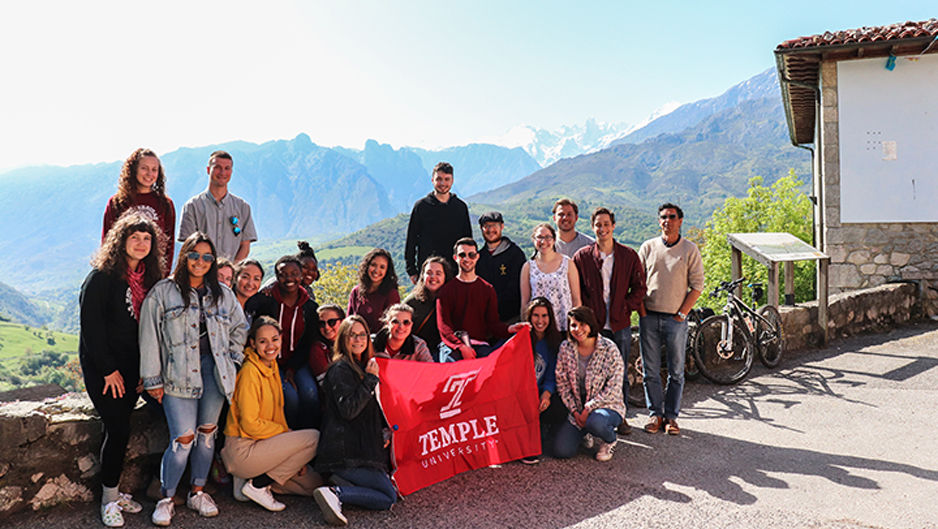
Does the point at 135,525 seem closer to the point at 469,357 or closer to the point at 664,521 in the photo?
the point at 469,357

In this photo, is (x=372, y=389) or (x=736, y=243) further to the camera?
(x=736, y=243)

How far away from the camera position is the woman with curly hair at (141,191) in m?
4.42

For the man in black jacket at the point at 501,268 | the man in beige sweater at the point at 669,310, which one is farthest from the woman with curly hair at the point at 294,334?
the man in beige sweater at the point at 669,310

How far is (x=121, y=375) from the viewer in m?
3.77

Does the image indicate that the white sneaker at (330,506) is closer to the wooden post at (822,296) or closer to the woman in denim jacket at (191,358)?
the woman in denim jacket at (191,358)

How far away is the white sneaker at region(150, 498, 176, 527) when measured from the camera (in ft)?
12.0

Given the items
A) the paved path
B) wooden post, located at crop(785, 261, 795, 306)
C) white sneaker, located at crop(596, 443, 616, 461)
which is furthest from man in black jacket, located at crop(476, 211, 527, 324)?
wooden post, located at crop(785, 261, 795, 306)

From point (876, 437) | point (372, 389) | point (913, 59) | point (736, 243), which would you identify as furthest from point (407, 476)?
point (913, 59)

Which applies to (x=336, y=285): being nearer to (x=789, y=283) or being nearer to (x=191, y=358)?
(x=789, y=283)

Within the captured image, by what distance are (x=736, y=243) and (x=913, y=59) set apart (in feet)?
20.4

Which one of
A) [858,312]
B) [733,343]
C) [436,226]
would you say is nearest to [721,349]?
[733,343]

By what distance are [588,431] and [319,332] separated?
2172 millimetres

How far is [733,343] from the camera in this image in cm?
782

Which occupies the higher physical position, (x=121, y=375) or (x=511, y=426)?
(x=121, y=375)
